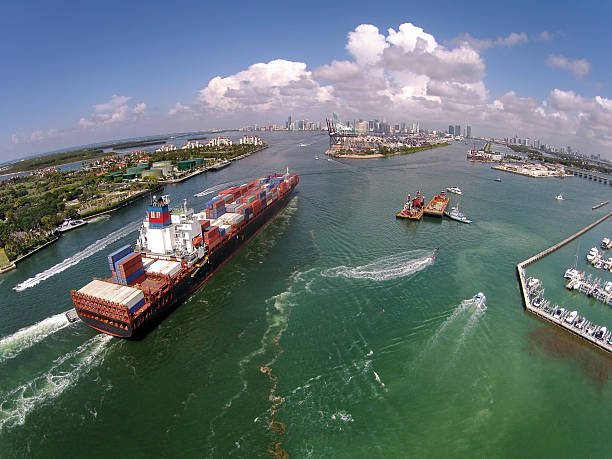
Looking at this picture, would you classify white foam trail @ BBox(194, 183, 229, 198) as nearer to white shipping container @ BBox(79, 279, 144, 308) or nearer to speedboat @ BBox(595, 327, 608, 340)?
white shipping container @ BBox(79, 279, 144, 308)

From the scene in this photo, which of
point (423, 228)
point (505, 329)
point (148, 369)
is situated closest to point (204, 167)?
point (423, 228)

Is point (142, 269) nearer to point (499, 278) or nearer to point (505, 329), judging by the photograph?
point (505, 329)

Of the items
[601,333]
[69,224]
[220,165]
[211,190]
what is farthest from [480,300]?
[220,165]

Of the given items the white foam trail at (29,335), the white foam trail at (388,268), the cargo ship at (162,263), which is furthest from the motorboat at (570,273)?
the white foam trail at (29,335)

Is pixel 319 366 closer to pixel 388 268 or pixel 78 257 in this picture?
pixel 388 268

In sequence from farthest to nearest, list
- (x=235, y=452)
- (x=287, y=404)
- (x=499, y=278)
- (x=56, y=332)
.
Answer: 1. (x=499, y=278)
2. (x=56, y=332)
3. (x=287, y=404)
4. (x=235, y=452)

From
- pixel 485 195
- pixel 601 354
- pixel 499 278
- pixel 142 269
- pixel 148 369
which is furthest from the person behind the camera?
pixel 485 195
